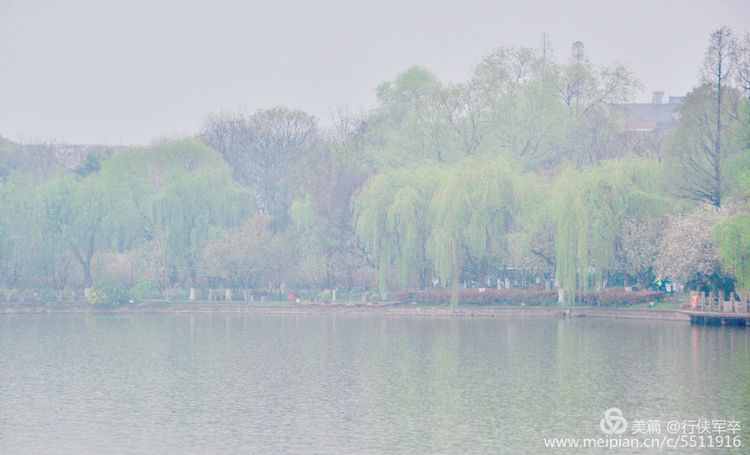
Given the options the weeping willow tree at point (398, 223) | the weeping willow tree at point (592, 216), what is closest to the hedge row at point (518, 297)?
the weeping willow tree at point (592, 216)

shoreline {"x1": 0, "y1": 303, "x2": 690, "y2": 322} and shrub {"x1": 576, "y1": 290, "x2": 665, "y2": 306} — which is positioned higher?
shrub {"x1": 576, "y1": 290, "x2": 665, "y2": 306}

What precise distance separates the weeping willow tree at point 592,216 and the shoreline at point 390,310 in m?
1.93

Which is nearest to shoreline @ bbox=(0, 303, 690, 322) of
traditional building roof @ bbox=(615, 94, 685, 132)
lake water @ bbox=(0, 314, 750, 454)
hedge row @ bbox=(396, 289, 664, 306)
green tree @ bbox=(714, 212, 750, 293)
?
hedge row @ bbox=(396, 289, 664, 306)

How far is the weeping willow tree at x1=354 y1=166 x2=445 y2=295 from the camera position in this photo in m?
65.6

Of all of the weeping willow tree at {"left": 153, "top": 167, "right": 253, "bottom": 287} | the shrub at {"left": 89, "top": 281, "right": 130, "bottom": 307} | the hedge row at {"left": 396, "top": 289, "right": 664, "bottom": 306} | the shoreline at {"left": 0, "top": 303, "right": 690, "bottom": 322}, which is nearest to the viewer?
the shoreline at {"left": 0, "top": 303, "right": 690, "bottom": 322}

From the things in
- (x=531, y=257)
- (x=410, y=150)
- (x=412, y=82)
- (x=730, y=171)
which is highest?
(x=412, y=82)

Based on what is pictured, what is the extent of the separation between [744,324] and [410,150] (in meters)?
36.3

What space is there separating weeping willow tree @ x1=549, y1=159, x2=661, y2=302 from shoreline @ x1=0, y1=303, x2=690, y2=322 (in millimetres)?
1925

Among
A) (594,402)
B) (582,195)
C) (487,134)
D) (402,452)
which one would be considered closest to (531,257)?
(582,195)

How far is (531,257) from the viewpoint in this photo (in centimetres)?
6431

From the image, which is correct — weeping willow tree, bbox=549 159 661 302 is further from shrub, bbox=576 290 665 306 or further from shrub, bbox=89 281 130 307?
shrub, bbox=89 281 130 307

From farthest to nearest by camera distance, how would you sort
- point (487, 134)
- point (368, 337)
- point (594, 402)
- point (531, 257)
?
1. point (487, 134)
2. point (531, 257)
3. point (368, 337)
4. point (594, 402)

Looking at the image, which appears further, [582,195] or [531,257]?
[531,257]

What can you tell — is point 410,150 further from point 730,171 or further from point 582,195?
point 730,171
